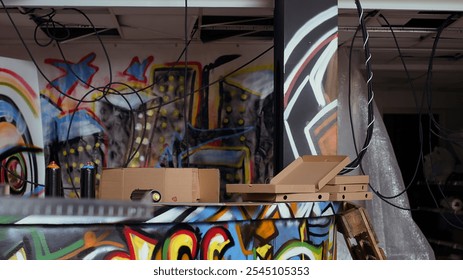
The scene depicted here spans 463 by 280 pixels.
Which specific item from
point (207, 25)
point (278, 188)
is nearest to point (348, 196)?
point (278, 188)

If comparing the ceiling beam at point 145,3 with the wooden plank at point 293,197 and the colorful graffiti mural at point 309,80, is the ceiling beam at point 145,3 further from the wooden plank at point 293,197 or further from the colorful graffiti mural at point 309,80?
the wooden plank at point 293,197

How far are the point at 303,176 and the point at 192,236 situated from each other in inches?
26.7

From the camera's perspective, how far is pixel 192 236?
2.40 m

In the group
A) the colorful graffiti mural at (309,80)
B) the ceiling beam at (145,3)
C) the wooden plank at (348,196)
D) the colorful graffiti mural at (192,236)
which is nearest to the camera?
the colorful graffiti mural at (192,236)

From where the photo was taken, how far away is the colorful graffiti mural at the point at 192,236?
7.32 feet

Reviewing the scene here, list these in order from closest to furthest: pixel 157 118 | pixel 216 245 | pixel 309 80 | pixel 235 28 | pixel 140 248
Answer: pixel 140 248 < pixel 216 245 < pixel 309 80 < pixel 235 28 < pixel 157 118

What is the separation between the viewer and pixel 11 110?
386 centimetres

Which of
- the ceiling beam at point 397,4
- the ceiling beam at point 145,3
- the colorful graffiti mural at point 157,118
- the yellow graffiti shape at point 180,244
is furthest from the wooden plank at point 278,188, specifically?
the colorful graffiti mural at point 157,118

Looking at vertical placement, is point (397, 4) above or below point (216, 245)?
above

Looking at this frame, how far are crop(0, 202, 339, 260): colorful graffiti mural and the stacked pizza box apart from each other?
0.05m

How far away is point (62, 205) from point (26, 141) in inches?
71.4

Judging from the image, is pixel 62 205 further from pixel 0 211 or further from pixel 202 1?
pixel 202 1

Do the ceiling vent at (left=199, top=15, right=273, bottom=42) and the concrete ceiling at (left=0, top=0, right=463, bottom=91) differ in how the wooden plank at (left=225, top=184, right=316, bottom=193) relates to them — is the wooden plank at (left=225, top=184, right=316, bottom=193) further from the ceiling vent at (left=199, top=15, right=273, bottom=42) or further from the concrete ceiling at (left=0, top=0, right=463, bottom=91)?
the ceiling vent at (left=199, top=15, right=273, bottom=42)

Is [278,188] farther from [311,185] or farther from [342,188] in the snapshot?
[342,188]
